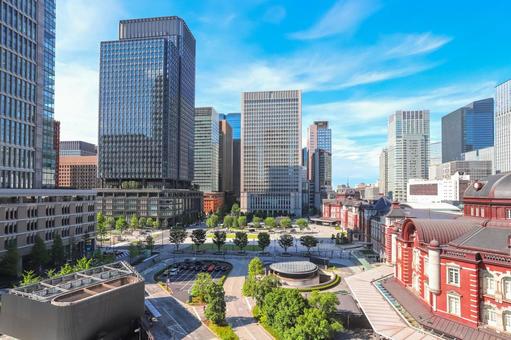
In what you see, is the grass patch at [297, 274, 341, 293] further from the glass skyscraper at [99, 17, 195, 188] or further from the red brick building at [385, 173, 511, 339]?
the glass skyscraper at [99, 17, 195, 188]

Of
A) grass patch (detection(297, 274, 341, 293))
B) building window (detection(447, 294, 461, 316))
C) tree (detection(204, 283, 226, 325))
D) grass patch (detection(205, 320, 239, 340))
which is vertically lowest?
grass patch (detection(297, 274, 341, 293))

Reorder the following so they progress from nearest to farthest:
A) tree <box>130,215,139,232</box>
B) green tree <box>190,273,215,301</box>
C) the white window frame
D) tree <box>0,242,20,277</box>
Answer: the white window frame
green tree <box>190,273,215,301</box>
tree <box>0,242,20,277</box>
tree <box>130,215,139,232</box>

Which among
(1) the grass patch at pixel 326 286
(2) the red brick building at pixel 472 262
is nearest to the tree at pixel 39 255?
(1) the grass patch at pixel 326 286

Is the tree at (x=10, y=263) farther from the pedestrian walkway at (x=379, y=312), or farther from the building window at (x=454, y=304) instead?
the building window at (x=454, y=304)

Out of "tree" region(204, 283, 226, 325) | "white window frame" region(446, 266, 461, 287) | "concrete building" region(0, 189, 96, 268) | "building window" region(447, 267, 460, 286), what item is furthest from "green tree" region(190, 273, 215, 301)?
"concrete building" region(0, 189, 96, 268)

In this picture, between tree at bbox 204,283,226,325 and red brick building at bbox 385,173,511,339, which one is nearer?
red brick building at bbox 385,173,511,339

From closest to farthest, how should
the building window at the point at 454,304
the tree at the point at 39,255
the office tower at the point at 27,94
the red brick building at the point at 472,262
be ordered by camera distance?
the red brick building at the point at 472,262 → the building window at the point at 454,304 → the tree at the point at 39,255 → the office tower at the point at 27,94

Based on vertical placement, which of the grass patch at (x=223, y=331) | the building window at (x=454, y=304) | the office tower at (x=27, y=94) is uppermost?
the office tower at (x=27, y=94)

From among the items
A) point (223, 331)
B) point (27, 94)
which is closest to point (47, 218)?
point (27, 94)
